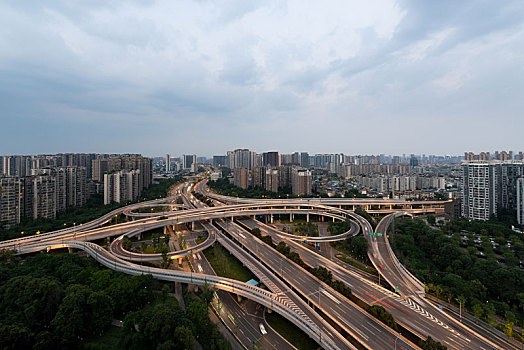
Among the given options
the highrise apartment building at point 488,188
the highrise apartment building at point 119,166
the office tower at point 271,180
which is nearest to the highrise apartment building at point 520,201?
the highrise apartment building at point 488,188

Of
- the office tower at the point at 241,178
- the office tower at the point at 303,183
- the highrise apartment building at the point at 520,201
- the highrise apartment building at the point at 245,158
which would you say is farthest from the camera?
the highrise apartment building at the point at 245,158

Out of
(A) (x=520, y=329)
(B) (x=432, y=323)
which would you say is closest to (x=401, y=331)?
(B) (x=432, y=323)

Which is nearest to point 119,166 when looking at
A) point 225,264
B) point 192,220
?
point 192,220

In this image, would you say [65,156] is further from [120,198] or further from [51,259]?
[51,259]

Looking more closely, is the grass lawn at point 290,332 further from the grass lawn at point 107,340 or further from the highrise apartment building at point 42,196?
the highrise apartment building at point 42,196

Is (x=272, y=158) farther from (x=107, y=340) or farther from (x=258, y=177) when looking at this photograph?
(x=107, y=340)
